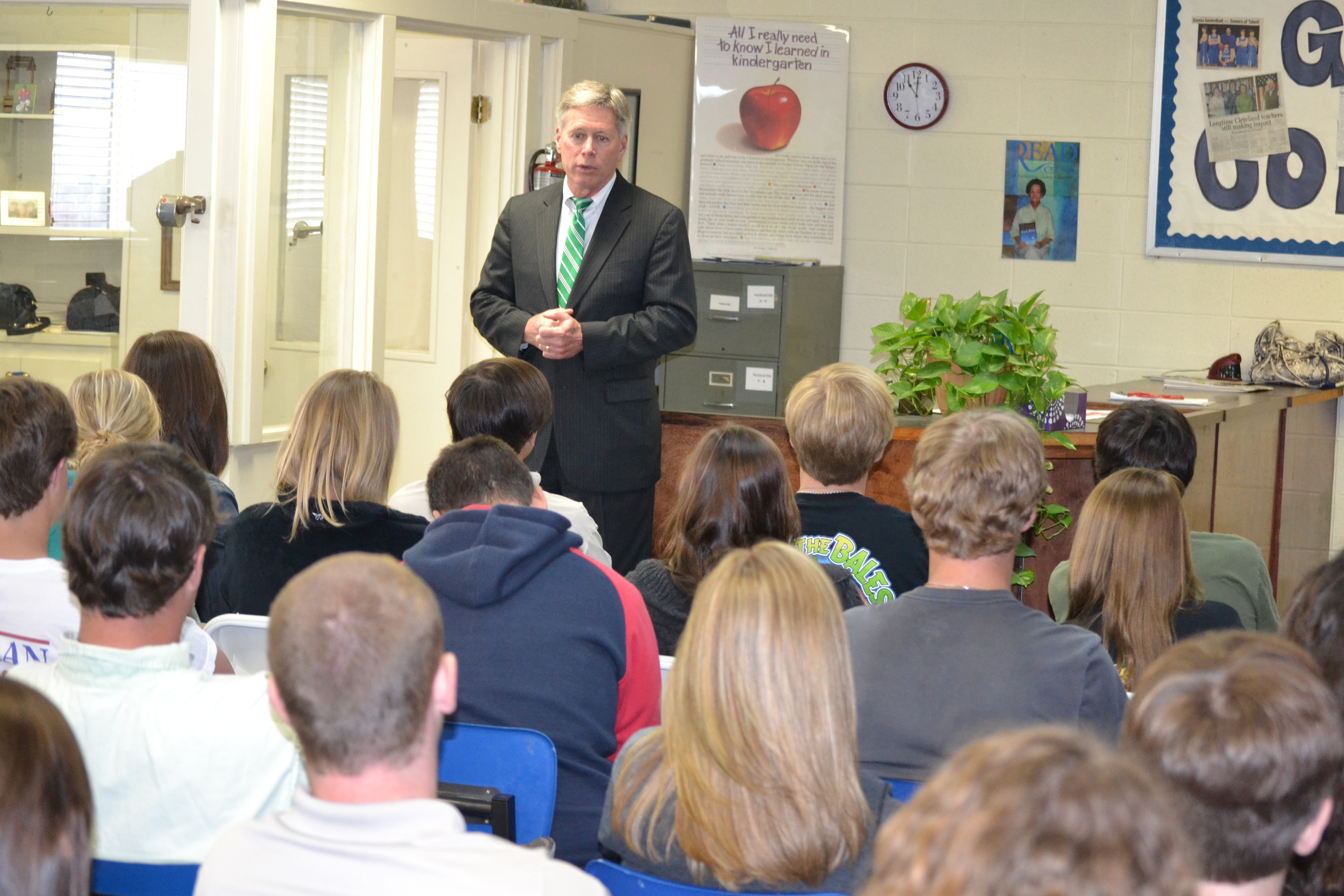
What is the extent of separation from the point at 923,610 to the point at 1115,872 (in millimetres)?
1047

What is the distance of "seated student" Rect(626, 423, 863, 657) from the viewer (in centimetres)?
219

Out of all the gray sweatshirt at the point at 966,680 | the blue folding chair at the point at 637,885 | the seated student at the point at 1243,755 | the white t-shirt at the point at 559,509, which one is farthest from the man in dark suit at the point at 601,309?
the seated student at the point at 1243,755

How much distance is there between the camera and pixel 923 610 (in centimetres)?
174

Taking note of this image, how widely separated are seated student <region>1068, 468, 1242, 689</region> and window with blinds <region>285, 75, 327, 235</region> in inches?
108

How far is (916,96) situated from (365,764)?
5.03 m

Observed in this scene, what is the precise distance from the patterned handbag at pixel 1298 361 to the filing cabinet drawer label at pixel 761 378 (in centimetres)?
183

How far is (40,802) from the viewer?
1010 millimetres

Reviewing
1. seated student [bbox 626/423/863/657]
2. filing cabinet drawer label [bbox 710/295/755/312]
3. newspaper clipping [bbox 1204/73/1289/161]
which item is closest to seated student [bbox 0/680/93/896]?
seated student [bbox 626/423/863/657]

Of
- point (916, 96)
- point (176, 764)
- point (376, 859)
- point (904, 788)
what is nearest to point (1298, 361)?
point (916, 96)

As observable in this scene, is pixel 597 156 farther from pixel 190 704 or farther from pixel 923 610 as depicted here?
pixel 190 704

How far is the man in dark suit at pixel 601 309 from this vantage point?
3439 mm

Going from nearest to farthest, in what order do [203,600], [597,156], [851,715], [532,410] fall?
[851,715] < [203,600] < [532,410] < [597,156]

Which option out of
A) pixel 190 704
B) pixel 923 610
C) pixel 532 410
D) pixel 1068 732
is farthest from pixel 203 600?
pixel 1068 732

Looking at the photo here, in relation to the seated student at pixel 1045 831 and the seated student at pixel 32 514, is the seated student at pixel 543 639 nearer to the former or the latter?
the seated student at pixel 32 514
